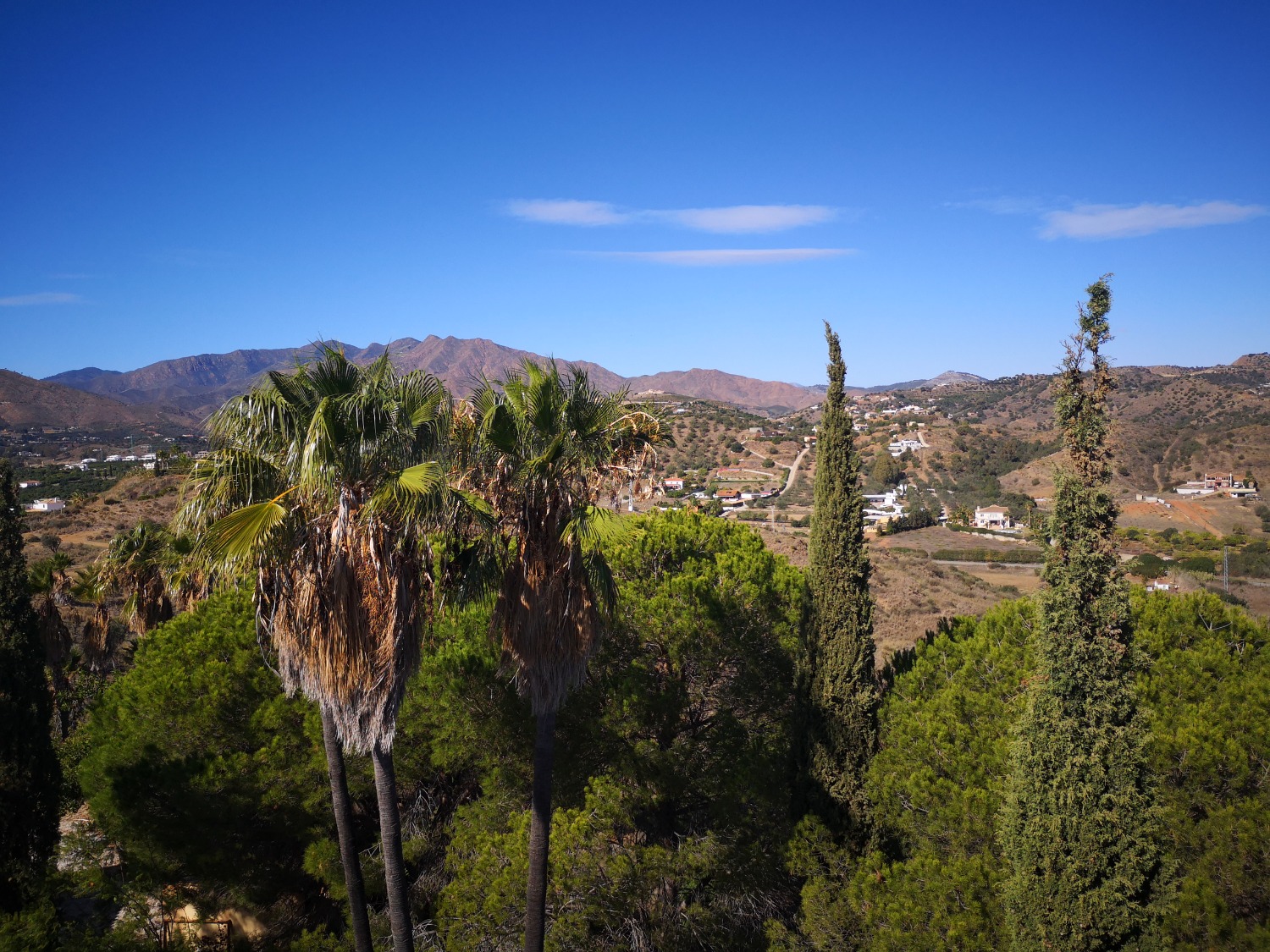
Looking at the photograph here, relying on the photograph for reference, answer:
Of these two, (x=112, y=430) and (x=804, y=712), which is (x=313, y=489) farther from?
(x=112, y=430)

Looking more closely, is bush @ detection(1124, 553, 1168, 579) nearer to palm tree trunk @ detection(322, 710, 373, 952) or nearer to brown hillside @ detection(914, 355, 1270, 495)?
brown hillside @ detection(914, 355, 1270, 495)

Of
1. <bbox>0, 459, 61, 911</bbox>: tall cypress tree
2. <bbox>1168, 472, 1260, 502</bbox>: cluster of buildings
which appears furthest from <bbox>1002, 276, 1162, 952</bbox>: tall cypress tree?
<bbox>1168, 472, 1260, 502</bbox>: cluster of buildings

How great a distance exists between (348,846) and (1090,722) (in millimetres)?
7318

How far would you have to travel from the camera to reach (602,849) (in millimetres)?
9625

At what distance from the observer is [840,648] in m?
10.3

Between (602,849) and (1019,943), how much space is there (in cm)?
472

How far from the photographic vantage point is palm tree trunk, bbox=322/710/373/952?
7965mm

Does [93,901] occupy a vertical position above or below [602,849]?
below

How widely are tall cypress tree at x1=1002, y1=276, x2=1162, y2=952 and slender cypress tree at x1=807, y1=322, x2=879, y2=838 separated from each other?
11.4ft

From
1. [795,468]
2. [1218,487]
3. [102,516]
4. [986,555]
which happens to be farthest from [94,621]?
[1218,487]

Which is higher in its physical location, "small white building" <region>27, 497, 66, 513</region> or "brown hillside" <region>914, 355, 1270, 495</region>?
"brown hillside" <region>914, 355, 1270, 495</region>

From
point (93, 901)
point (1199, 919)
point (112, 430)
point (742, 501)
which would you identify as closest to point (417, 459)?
point (1199, 919)

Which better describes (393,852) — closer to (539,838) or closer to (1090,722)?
(539,838)

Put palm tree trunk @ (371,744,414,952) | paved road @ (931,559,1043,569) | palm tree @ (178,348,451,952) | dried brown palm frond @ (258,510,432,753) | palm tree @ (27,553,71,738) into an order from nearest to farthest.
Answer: palm tree @ (178,348,451,952), dried brown palm frond @ (258,510,432,753), palm tree trunk @ (371,744,414,952), palm tree @ (27,553,71,738), paved road @ (931,559,1043,569)
